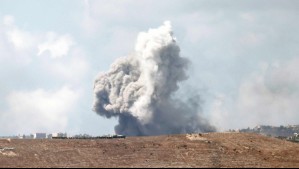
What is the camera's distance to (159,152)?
10362cm

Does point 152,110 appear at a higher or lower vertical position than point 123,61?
lower

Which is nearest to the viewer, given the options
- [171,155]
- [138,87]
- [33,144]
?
[171,155]

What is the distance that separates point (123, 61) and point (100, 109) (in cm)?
1965

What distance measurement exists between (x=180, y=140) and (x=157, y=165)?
25.5 meters

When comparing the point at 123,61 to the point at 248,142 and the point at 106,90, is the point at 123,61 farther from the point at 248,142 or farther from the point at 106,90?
the point at 248,142

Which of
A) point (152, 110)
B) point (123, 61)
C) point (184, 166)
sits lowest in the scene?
point (184, 166)

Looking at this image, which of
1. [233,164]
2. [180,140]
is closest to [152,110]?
[180,140]

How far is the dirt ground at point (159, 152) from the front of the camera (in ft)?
309

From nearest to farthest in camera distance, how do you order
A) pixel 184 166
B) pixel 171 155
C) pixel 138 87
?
pixel 184 166 < pixel 171 155 < pixel 138 87

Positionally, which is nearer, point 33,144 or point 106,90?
point 33,144

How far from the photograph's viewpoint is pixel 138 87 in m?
179

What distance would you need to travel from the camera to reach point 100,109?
189 m

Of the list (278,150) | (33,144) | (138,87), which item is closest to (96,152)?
(33,144)

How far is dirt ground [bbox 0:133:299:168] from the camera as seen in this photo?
309ft
